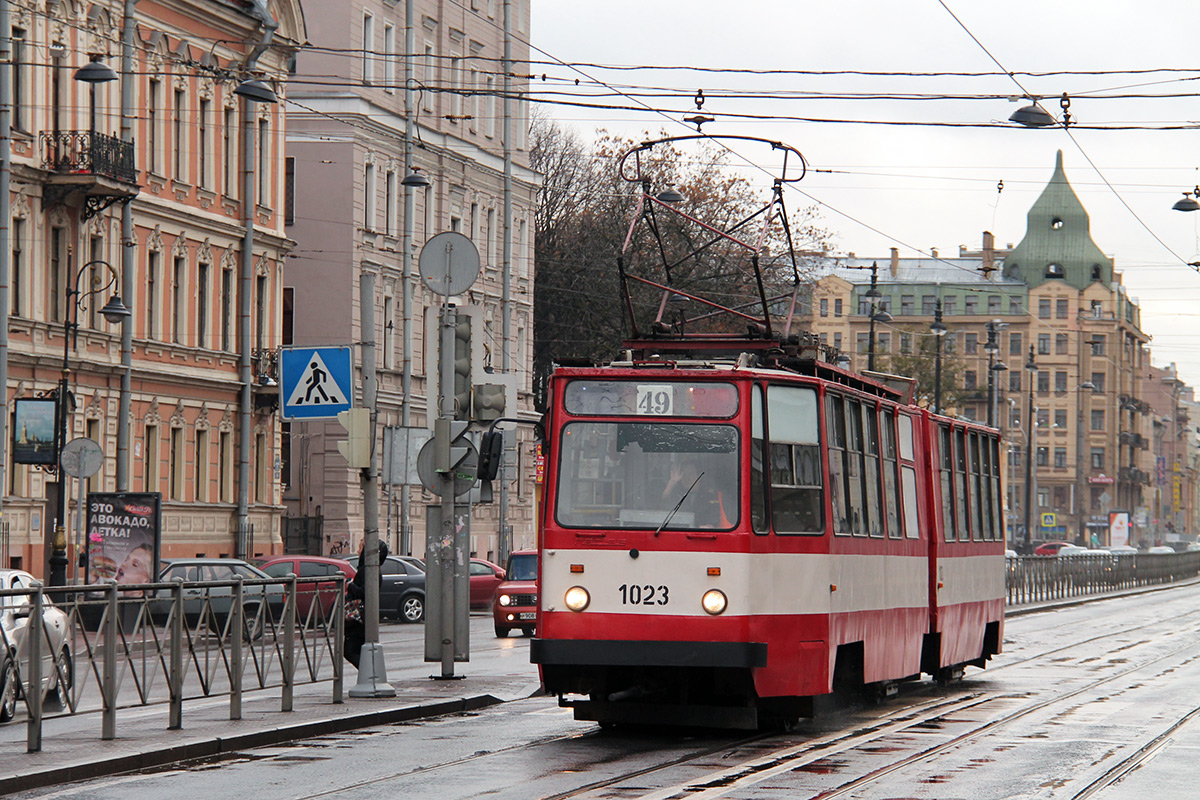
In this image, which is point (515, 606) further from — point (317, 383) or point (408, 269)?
point (408, 269)

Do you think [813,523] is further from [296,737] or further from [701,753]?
[296,737]

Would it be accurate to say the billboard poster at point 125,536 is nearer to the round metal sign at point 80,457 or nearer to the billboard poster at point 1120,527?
the round metal sign at point 80,457

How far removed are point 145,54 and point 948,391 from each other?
77.5 meters

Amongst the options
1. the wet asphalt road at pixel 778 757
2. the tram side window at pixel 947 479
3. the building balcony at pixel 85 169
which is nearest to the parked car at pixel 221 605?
the wet asphalt road at pixel 778 757

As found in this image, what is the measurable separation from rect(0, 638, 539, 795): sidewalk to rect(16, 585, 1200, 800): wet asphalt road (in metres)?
0.27

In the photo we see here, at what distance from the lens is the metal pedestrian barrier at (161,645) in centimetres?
1344

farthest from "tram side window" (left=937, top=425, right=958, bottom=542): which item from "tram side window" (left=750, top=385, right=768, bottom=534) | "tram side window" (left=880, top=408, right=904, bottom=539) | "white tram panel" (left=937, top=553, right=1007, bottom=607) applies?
"tram side window" (left=750, top=385, right=768, bottom=534)

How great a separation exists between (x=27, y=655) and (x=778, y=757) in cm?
507

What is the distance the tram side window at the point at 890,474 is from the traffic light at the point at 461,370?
4452 millimetres

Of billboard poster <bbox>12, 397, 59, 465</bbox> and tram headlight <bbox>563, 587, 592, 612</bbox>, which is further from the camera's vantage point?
billboard poster <bbox>12, 397, 59, 465</bbox>

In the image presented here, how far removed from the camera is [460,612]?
2138cm

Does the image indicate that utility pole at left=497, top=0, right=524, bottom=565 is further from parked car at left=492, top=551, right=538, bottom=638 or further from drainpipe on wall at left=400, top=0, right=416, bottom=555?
parked car at left=492, top=551, right=538, bottom=638

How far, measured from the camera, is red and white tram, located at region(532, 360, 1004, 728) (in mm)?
14617

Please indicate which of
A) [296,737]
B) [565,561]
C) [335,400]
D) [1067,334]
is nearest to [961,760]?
[565,561]
